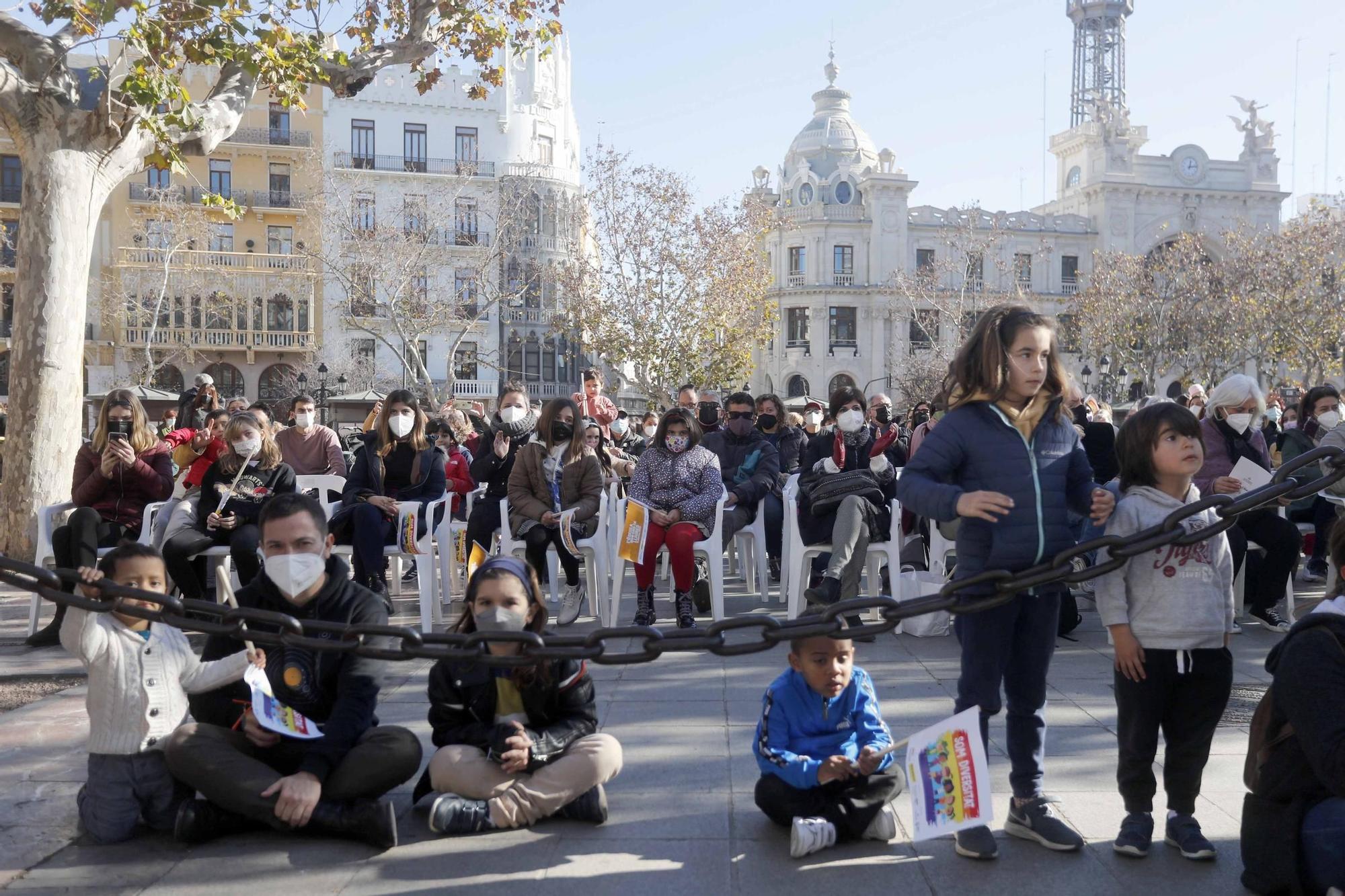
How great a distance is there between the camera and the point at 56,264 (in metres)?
9.00

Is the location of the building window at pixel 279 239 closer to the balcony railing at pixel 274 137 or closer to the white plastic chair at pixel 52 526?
the balcony railing at pixel 274 137

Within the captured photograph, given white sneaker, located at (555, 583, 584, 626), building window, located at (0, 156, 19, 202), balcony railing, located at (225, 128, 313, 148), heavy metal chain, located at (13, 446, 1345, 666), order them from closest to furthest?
heavy metal chain, located at (13, 446, 1345, 666), white sneaker, located at (555, 583, 584, 626), building window, located at (0, 156, 19, 202), balcony railing, located at (225, 128, 313, 148)

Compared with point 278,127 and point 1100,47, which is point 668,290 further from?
point 1100,47

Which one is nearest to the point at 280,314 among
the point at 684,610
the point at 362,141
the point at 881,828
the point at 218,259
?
the point at 218,259

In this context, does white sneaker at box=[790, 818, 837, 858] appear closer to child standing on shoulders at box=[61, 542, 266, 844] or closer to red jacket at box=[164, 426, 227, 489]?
child standing on shoulders at box=[61, 542, 266, 844]

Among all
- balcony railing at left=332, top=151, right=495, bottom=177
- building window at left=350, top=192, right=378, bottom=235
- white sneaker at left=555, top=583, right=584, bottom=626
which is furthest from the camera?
balcony railing at left=332, top=151, right=495, bottom=177

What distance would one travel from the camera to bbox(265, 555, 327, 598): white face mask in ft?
13.3

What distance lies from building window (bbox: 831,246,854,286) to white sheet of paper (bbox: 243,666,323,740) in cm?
5379

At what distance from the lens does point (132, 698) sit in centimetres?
399

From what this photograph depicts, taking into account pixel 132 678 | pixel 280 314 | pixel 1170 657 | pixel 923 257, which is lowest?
pixel 132 678

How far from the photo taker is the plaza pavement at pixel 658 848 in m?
3.49

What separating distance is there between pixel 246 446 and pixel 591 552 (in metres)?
2.31

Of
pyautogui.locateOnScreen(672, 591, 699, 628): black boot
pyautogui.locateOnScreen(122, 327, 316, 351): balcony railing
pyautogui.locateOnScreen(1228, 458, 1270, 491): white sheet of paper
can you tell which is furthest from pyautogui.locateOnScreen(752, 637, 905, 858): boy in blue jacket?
pyautogui.locateOnScreen(122, 327, 316, 351): balcony railing

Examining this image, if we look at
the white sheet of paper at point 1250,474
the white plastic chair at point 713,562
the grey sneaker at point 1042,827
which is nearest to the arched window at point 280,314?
the white plastic chair at point 713,562
